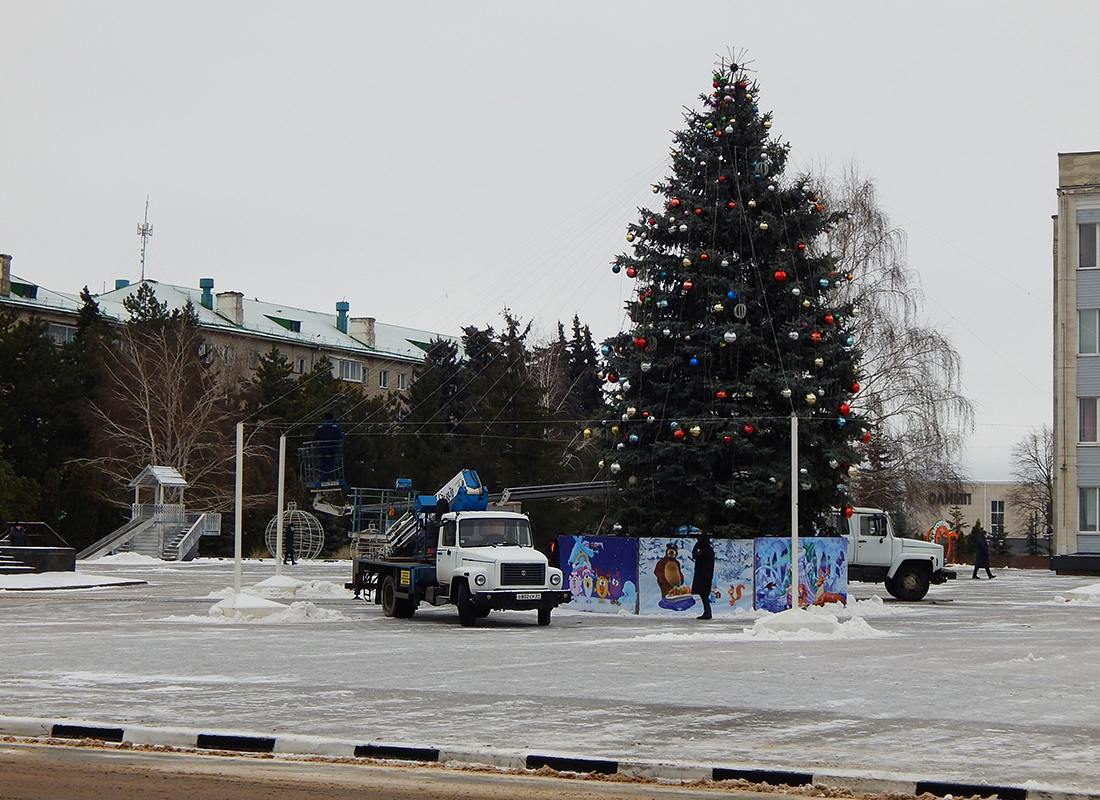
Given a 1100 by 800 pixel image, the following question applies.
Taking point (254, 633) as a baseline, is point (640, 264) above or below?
above

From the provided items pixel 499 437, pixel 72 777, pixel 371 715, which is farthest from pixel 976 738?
pixel 499 437

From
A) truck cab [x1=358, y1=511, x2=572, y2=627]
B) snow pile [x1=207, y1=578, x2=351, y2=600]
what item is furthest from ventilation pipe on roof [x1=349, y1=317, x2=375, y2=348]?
truck cab [x1=358, y1=511, x2=572, y2=627]

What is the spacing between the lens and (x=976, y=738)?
38.7 ft

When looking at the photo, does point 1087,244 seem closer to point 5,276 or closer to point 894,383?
point 894,383

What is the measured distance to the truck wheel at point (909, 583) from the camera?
3566 cm

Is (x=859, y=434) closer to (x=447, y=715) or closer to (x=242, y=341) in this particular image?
(x=447, y=715)

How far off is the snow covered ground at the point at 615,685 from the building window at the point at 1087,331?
31.9m

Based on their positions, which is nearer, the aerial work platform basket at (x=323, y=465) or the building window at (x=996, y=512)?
the aerial work platform basket at (x=323, y=465)

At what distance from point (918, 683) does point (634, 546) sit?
1387 centimetres

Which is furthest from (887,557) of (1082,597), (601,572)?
(601,572)

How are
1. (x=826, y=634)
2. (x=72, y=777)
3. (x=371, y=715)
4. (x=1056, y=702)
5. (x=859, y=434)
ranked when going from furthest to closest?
(x=859, y=434), (x=826, y=634), (x=1056, y=702), (x=371, y=715), (x=72, y=777)

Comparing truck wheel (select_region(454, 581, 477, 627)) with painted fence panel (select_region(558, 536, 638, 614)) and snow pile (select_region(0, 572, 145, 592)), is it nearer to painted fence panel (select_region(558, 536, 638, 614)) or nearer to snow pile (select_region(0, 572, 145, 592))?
painted fence panel (select_region(558, 536, 638, 614))

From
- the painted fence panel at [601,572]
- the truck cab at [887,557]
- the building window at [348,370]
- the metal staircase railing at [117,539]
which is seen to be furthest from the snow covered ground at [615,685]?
the building window at [348,370]

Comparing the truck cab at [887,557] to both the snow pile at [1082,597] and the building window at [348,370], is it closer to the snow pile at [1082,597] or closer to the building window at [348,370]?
the snow pile at [1082,597]
